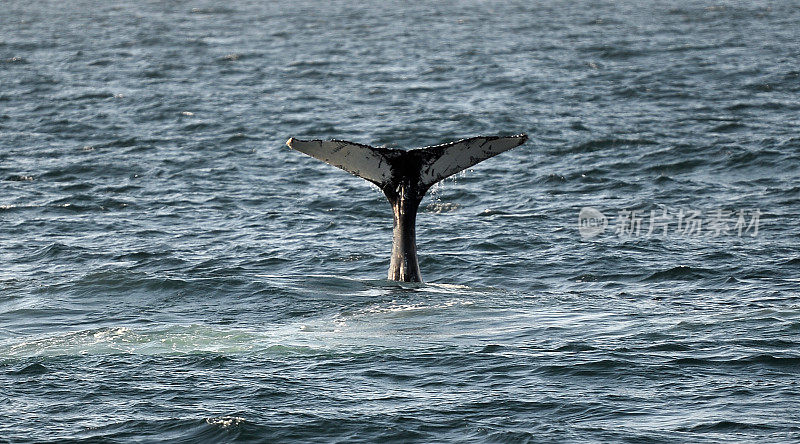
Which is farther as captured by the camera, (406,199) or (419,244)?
(419,244)

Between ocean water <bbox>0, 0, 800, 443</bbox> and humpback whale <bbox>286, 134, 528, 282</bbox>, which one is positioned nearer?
ocean water <bbox>0, 0, 800, 443</bbox>

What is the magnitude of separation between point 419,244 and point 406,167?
4820 mm

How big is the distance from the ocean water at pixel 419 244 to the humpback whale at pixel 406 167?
1.94 feet

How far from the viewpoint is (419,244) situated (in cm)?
2294

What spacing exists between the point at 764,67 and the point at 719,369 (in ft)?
94.1

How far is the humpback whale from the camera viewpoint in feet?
57.5

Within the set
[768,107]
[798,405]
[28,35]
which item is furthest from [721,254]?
[28,35]

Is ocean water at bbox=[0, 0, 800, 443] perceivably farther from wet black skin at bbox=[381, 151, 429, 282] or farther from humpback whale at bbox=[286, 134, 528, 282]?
humpback whale at bbox=[286, 134, 528, 282]

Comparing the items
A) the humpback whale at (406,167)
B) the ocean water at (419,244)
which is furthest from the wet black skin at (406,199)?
the ocean water at (419,244)

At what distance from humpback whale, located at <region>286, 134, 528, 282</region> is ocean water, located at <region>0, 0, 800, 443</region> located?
0.59 m

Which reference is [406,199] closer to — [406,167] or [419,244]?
[406,167]

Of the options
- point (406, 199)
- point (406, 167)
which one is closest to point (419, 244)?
point (406, 199)

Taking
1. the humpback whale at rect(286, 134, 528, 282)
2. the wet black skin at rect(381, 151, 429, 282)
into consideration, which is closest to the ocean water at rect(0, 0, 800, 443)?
the wet black skin at rect(381, 151, 429, 282)

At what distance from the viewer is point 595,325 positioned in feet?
54.7
